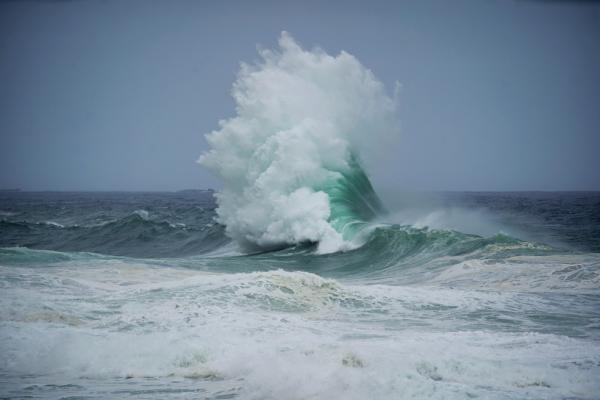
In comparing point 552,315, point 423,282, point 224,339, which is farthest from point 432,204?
point 224,339

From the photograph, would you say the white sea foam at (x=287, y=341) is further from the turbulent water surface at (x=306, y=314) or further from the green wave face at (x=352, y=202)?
the green wave face at (x=352, y=202)

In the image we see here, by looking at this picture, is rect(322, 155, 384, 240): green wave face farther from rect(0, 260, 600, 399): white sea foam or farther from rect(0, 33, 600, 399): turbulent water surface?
rect(0, 260, 600, 399): white sea foam

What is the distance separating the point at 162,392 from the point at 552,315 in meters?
6.21

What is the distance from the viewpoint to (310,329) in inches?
317

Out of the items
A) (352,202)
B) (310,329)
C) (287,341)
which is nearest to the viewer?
(287,341)

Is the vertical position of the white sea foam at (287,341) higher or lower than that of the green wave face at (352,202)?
lower

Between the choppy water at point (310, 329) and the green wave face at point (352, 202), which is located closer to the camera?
the choppy water at point (310, 329)

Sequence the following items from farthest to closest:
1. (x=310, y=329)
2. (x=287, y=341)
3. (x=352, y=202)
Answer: (x=352, y=202), (x=310, y=329), (x=287, y=341)

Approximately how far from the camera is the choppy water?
18.7 feet

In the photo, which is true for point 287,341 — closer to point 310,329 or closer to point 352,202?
point 310,329

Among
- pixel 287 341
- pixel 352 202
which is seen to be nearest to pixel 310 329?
pixel 287 341

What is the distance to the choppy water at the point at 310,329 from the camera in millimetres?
5699

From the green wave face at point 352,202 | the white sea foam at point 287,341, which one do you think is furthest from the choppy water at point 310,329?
the green wave face at point 352,202

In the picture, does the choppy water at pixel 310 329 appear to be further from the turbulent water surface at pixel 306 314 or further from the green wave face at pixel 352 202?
the green wave face at pixel 352 202
